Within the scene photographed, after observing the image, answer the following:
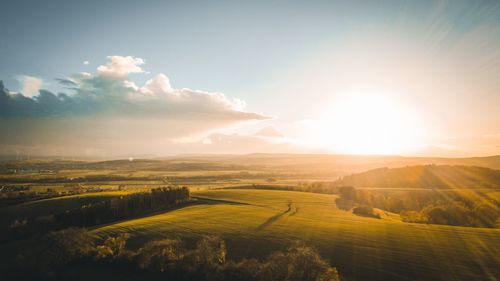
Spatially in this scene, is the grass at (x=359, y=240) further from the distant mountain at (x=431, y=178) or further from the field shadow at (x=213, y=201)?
the distant mountain at (x=431, y=178)

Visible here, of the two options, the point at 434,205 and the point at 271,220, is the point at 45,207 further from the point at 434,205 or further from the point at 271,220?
the point at 434,205

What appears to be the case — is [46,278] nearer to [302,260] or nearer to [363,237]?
[302,260]

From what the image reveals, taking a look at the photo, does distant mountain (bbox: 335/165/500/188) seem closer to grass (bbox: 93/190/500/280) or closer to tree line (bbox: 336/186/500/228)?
tree line (bbox: 336/186/500/228)

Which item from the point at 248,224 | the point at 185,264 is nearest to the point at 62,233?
the point at 185,264

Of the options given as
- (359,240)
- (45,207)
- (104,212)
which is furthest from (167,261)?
(45,207)

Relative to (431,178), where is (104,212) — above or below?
below

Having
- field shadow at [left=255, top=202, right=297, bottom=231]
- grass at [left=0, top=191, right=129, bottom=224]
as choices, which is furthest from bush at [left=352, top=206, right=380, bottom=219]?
grass at [left=0, top=191, right=129, bottom=224]

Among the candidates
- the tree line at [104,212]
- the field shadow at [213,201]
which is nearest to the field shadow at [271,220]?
the field shadow at [213,201]
